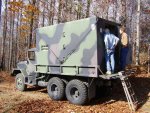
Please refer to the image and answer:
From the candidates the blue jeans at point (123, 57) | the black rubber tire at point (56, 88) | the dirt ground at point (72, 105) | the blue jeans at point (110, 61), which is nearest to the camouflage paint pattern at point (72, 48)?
the blue jeans at point (110, 61)

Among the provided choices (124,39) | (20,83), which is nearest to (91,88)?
(124,39)

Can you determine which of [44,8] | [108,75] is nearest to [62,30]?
[108,75]

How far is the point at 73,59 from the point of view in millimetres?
11250

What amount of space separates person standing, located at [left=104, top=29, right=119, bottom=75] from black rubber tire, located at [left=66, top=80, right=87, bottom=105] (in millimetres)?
1189

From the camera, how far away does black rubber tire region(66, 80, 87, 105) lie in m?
10.8

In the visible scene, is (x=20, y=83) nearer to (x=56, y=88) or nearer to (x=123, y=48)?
(x=56, y=88)

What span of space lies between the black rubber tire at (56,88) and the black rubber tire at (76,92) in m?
0.40

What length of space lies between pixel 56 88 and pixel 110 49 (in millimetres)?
3108

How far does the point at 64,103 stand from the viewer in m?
11.4

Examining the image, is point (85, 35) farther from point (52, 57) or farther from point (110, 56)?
point (52, 57)

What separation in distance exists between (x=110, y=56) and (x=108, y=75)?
82 cm

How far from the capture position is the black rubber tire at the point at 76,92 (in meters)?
10.8

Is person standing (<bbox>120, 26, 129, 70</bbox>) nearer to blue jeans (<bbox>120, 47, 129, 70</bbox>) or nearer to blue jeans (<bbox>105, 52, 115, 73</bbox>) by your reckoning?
blue jeans (<bbox>120, 47, 129, 70</bbox>)

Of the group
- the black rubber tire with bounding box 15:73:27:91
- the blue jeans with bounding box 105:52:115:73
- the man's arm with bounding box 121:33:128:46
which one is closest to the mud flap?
the blue jeans with bounding box 105:52:115:73
